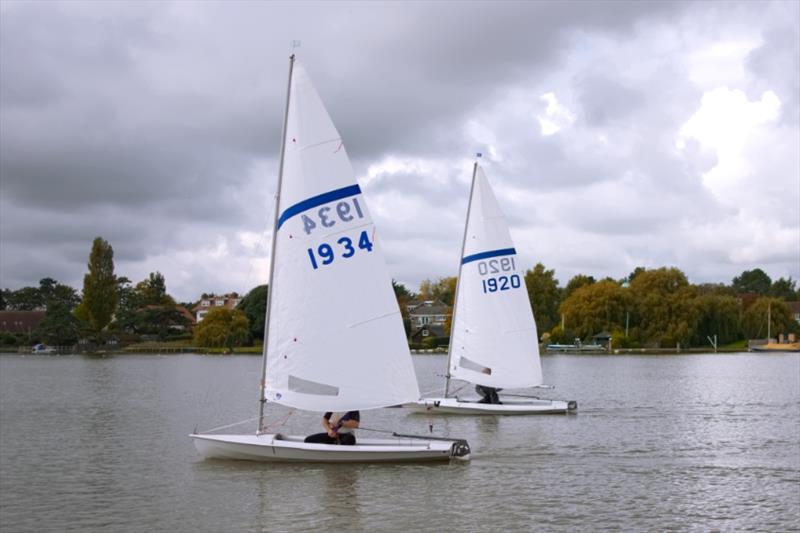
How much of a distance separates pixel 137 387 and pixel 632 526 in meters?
42.1

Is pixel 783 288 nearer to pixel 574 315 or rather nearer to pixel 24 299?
pixel 574 315

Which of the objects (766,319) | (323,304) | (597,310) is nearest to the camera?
(323,304)

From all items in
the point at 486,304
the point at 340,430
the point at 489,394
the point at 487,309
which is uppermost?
the point at 486,304

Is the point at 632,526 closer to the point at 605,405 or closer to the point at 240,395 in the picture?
the point at 605,405

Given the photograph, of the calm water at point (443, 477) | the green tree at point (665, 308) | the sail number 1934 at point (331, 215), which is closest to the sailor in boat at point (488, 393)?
the calm water at point (443, 477)

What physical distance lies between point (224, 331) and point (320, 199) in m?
97.7

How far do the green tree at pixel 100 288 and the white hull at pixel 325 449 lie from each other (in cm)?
10071

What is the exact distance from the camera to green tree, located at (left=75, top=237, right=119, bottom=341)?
114250 mm

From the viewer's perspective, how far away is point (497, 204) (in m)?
30.7

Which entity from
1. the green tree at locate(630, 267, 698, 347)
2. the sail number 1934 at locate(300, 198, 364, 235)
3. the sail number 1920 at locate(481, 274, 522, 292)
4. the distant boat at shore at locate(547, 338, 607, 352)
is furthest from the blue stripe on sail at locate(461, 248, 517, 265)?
the distant boat at shore at locate(547, 338, 607, 352)

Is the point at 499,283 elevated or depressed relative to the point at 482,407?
elevated

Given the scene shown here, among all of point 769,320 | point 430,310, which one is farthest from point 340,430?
point 430,310

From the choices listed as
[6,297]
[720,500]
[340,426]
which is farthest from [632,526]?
[6,297]

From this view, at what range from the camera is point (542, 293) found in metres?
116
